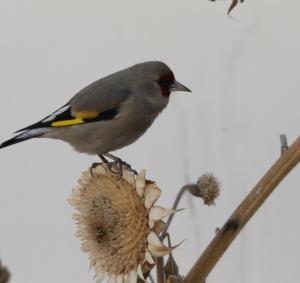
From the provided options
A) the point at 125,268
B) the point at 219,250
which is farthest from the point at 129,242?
the point at 219,250

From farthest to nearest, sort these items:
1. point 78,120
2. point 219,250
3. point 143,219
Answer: point 78,120 → point 143,219 → point 219,250

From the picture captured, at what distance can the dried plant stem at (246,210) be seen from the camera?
312 millimetres

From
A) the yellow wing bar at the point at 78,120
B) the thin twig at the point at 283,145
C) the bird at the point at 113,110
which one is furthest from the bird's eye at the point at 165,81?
the thin twig at the point at 283,145

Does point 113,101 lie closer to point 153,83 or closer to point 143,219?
point 153,83

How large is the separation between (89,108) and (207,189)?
19cm

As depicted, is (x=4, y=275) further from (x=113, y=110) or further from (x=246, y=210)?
(x=113, y=110)

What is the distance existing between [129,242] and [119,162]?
0.28ft

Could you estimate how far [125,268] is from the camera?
1.52ft

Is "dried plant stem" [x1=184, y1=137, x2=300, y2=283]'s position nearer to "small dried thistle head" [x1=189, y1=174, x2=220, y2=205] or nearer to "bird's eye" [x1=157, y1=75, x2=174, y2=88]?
"small dried thistle head" [x1=189, y1=174, x2=220, y2=205]

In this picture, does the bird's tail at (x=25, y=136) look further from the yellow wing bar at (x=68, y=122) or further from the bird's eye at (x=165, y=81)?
the bird's eye at (x=165, y=81)

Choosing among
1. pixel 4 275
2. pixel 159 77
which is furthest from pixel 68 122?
pixel 4 275

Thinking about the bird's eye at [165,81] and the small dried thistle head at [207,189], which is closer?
the small dried thistle head at [207,189]

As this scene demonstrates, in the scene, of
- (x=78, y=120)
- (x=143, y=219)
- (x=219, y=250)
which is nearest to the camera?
(x=219, y=250)

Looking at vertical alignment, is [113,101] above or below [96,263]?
above
